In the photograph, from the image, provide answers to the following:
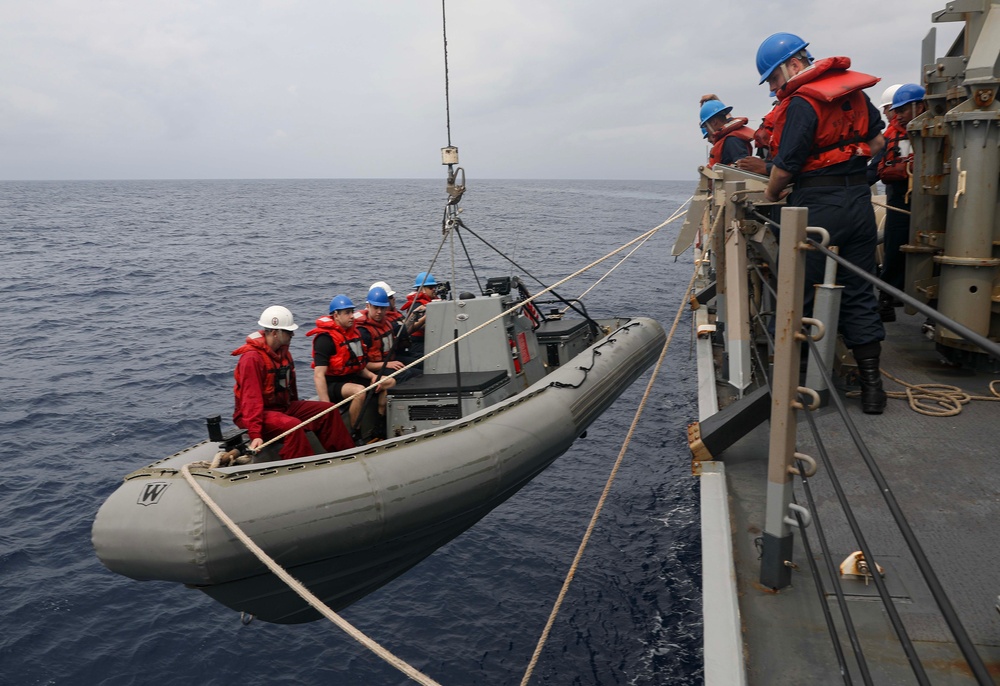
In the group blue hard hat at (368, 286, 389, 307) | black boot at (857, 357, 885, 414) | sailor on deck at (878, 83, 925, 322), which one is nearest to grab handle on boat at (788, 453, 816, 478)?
black boot at (857, 357, 885, 414)

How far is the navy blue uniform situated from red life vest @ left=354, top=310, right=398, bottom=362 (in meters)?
4.24

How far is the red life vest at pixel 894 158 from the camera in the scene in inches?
269

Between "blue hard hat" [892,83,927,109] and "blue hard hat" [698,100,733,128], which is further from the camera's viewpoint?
"blue hard hat" [698,100,733,128]

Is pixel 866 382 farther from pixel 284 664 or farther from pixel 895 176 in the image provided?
pixel 284 664

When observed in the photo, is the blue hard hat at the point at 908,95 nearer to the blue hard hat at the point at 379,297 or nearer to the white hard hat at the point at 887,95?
the white hard hat at the point at 887,95

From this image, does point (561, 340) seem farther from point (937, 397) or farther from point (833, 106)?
point (833, 106)

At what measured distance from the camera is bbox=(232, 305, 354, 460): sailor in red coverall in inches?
216

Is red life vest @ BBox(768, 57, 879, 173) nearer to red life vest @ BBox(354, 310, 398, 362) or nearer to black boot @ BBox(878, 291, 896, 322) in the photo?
black boot @ BBox(878, 291, 896, 322)

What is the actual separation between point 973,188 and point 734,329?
2155 millimetres

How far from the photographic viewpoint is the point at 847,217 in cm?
419

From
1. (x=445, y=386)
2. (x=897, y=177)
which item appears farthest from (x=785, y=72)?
(x=445, y=386)

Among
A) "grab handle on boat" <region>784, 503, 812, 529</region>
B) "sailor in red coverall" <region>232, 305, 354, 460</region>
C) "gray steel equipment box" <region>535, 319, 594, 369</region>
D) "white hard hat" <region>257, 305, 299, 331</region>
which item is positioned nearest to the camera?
"grab handle on boat" <region>784, 503, 812, 529</region>

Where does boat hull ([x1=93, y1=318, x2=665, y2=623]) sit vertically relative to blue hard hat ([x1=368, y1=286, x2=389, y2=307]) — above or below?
below

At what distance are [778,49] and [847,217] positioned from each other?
106 cm
